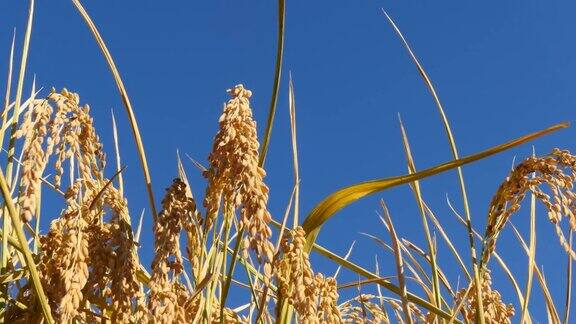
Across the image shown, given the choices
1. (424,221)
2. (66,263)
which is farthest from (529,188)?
(66,263)

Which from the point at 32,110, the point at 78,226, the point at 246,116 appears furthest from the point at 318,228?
the point at 32,110

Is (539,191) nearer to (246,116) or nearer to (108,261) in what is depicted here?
(246,116)

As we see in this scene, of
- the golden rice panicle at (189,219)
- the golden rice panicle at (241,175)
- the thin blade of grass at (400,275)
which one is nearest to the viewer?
the golden rice panicle at (241,175)

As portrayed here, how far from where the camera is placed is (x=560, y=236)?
1573mm

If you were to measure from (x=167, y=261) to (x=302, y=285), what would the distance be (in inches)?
8.3

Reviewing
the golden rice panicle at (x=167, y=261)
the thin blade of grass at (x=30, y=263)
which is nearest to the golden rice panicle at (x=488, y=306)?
the golden rice panicle at (x=167, y=261)

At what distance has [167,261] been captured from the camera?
115cm

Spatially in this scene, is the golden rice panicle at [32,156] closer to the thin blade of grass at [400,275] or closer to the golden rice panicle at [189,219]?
the golden rice panicle at [189,219]

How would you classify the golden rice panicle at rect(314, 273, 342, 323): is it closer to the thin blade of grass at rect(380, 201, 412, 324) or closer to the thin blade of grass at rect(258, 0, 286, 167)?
the thin blade of grass at rect(258, 0, 286, 167)

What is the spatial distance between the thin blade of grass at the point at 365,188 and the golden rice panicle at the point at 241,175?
20 cm

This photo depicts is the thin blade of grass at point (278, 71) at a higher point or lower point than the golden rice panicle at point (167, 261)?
higher

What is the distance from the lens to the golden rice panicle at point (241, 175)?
1.04 m

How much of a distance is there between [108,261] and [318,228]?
1.22 ft

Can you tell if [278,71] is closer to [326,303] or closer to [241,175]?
[241,175]
